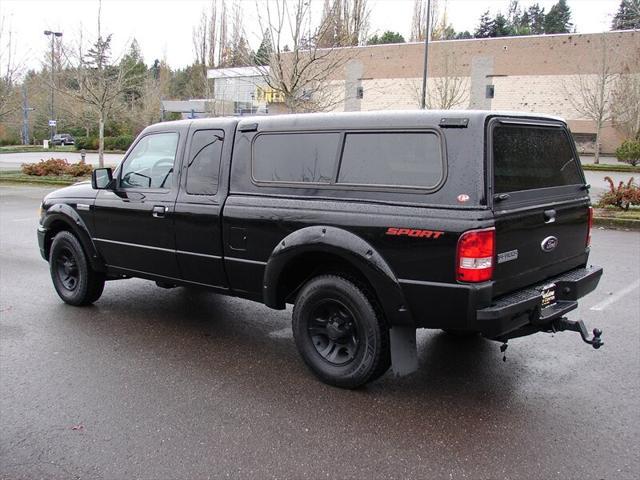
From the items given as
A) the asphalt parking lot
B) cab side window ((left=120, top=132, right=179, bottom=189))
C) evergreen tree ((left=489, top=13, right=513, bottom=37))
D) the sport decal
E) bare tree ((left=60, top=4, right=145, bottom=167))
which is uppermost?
evergreen tree ((left=489, top=13, right=513, bottom=37))

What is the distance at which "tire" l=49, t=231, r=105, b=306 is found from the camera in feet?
20.4

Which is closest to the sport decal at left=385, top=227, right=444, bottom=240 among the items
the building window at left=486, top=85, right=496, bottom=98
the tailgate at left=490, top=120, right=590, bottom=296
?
the tailgate at left=490, top=120, right=590, bottom=296

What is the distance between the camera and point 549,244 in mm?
4195

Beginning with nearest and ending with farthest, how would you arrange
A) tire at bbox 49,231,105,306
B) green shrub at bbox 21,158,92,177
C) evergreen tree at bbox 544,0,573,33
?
tire at bbox 49,231,105,306 → green shrub at bbox 21,158,92,177 → evergreen tree at bbox 544,0,573,33

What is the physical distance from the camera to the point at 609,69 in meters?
39.2

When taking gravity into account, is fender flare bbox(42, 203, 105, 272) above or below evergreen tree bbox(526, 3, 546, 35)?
below

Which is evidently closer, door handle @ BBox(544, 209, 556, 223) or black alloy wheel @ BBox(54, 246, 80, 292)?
door handle @ BBox(544, 209, 556, 223)

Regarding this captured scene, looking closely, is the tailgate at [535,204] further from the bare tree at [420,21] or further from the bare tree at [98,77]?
the bare tree at [420,21]

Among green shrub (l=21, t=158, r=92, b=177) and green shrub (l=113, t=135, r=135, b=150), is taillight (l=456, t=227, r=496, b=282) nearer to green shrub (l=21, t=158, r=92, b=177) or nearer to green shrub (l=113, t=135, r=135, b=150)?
green shrub (l=21, t=158, r=92, b=177)

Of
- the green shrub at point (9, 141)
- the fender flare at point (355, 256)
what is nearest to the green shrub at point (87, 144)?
the green shrub at point (9, 141)

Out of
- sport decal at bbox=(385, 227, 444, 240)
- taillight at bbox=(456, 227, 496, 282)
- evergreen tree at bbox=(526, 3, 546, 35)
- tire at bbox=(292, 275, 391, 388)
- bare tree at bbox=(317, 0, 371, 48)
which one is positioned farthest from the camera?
evergreen tree at bbox=(526, 3, 546, 35)

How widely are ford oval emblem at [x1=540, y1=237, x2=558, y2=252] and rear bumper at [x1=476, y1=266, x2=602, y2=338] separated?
24 centimetres

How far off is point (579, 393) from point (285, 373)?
213cm

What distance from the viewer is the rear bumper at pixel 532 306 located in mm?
3619
